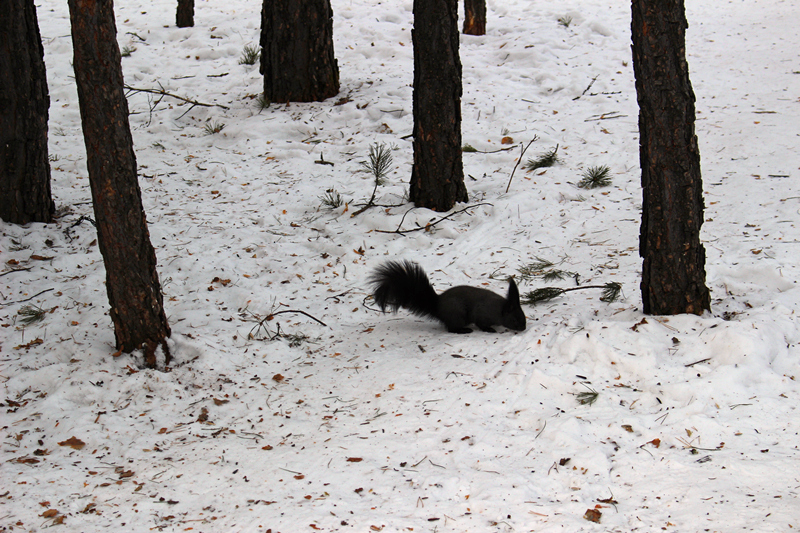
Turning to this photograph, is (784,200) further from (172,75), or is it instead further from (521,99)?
(172,75)

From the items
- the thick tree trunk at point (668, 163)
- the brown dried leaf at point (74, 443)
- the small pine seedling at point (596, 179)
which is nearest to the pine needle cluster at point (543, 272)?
the thick tree trunk at point (668, 163)

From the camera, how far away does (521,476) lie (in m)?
2.70

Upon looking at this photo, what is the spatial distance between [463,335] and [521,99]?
553 cm

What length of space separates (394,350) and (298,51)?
582 cm

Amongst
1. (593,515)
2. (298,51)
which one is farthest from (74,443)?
(298,51)

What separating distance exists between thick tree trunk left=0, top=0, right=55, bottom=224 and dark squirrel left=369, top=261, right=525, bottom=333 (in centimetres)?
361

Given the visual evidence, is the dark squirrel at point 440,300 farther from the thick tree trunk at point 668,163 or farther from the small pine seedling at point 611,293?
the thick tree trunk at point 668,163

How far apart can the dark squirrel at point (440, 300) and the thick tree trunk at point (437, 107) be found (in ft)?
7.12

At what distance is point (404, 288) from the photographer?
14.0 ft

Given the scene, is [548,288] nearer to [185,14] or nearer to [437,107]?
[437,107]

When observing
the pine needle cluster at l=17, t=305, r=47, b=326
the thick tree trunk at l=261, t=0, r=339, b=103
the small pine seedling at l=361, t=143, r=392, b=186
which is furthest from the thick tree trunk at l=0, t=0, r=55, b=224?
the thick tree trunk at l=261, t=0, r=339, b=103

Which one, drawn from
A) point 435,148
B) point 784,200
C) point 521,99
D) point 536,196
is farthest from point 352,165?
point 784,200

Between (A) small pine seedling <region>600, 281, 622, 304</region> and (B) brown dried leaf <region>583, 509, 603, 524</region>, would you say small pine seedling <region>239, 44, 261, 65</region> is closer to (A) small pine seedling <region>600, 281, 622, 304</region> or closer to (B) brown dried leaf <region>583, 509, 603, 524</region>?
(A) small pine seedling <region>600, 281, 622, 304</region>

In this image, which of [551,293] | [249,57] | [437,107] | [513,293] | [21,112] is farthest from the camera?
[249,57]
